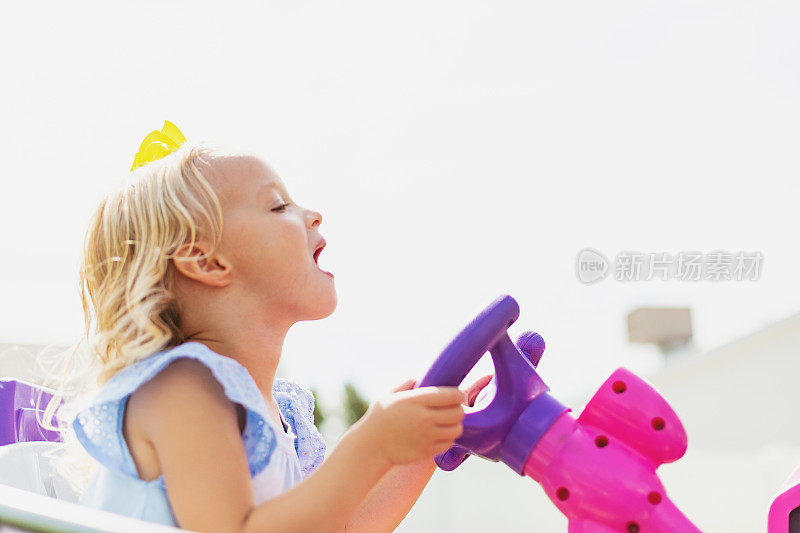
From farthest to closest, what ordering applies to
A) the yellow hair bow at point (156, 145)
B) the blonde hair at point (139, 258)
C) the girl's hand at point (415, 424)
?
the yellow hair bow at point (156, 145)
the blonde hair at point (139, 258)
the girl's hand at point (415, 424)

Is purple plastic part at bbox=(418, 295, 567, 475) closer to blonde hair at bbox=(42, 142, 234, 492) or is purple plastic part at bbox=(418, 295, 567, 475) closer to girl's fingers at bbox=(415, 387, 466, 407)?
girl's fingers at bbox=(415, 387, 466, 407)

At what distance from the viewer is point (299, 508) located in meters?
0.71

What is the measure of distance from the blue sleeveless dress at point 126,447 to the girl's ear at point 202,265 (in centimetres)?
9

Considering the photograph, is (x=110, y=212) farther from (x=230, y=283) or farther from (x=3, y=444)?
(x=3, y=444)

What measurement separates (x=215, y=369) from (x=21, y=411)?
42 centimetres

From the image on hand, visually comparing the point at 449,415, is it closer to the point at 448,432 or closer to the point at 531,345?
the point at 448,432

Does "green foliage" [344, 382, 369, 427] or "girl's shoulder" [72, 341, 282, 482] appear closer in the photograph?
"girl's shoulder" [72, 341, 282, 482]

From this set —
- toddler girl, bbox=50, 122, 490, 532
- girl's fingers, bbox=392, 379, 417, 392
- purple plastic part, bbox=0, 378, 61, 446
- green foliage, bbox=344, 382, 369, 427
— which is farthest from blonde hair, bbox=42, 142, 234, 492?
green foliage, bbox=344, 382, 369, 427

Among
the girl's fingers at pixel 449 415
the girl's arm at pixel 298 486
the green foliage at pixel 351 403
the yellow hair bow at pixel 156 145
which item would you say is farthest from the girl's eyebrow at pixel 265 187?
the green foliage at pixel 351 403

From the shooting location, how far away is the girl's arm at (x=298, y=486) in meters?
0.69

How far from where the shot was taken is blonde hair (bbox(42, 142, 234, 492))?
0.86 meters

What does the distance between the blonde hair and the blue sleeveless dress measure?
5 centimetres

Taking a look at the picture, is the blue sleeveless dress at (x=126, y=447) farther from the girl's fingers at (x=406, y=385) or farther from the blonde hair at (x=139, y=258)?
the girl's fingers at (x=406, y=385)

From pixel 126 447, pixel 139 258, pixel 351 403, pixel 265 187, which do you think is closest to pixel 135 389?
pixel 126 447
